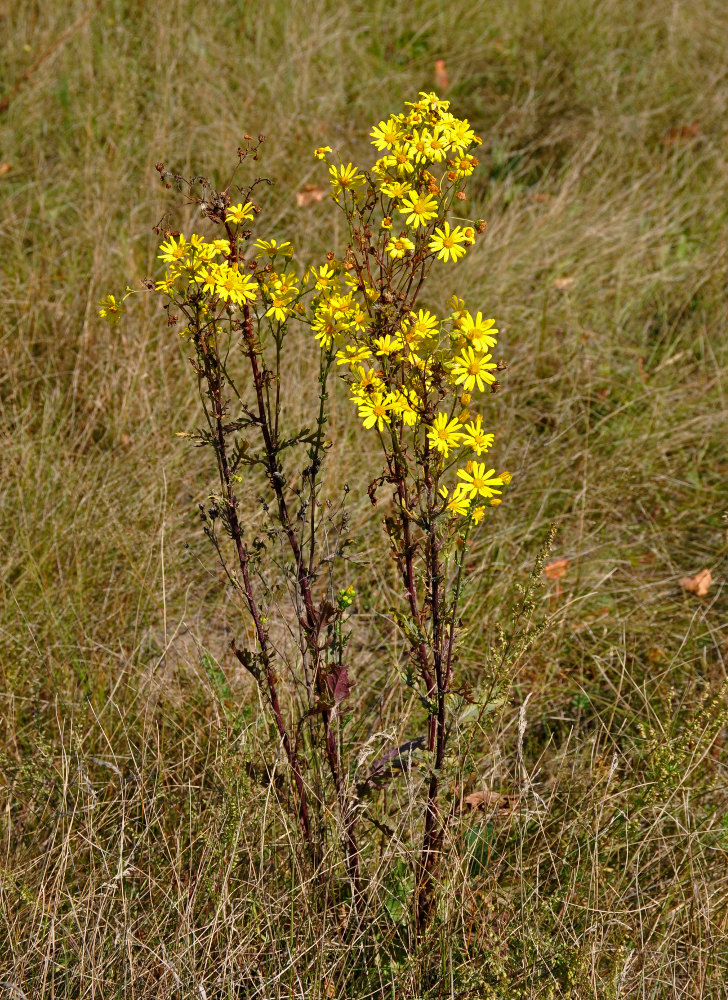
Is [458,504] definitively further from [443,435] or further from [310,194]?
[310,194]

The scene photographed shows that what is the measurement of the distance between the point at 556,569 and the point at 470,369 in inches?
49.8

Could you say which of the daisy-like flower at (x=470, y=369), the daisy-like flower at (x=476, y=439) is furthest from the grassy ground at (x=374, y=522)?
the daisy-like flower at (x=470, y=369)

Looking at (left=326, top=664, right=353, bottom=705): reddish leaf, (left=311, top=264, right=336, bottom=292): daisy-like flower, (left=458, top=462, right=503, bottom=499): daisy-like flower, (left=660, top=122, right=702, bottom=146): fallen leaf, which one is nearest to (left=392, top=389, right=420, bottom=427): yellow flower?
(left=458, top=462, right=503, bottom=499): daisy-like flower

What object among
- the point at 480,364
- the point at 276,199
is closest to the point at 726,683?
the point at 480,364

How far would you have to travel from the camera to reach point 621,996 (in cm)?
154

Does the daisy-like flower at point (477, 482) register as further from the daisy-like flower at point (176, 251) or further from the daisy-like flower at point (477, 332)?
the daisy-like flower at point (176, 251)

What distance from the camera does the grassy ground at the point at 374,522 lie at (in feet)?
5.49

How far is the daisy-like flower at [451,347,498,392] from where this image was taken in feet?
4.66

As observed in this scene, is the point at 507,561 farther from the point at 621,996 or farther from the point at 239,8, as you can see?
the point at 239,8

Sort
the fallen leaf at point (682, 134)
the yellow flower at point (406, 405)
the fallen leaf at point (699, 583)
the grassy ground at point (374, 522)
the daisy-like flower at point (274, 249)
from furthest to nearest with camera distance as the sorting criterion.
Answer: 1. the fallen leaf at point (682, 134)
2. the fallen leaf at point (699, 583)
3. the grassy ground at point (374, 522)
4. the daisy-like flower at point (274, 249)
5. the yellow flower at point (406, 405)

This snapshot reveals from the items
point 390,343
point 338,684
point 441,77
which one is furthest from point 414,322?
point 441,77

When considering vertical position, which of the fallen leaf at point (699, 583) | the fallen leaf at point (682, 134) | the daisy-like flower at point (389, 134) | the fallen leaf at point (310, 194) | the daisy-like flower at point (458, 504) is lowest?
the daisy-like flower at point (458, 504)

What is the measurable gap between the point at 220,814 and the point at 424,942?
18.1 inches

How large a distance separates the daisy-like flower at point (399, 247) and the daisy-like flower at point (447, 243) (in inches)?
1.5
